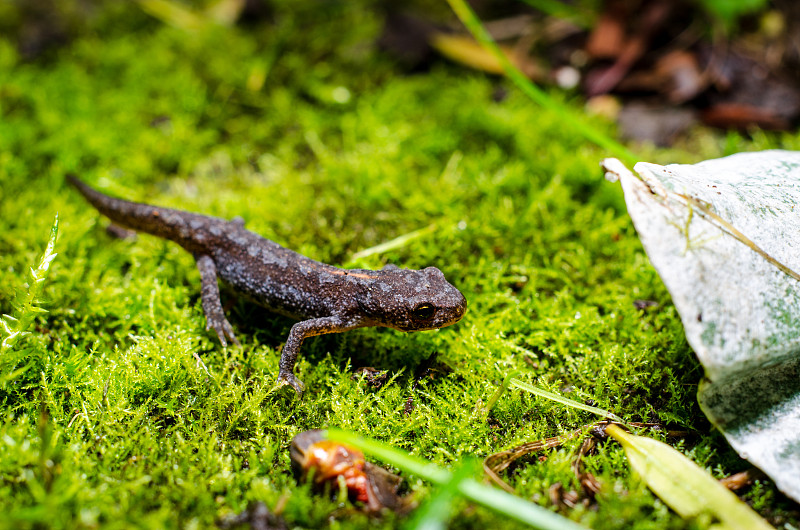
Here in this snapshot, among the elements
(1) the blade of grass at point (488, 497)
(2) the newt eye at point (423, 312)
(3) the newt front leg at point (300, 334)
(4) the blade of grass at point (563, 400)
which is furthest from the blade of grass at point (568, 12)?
(1) the blade of grass at point (488, 497)

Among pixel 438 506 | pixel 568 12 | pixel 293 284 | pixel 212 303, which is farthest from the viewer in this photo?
pixel 568 12

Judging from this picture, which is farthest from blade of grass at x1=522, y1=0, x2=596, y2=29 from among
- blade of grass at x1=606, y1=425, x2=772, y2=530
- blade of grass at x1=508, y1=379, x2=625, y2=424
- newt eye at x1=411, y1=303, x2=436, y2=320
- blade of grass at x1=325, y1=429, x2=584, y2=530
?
blade of grass at x1=325, y1=429, x2=584, y2=530

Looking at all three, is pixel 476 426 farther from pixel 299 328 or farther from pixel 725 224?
pixel 725 224

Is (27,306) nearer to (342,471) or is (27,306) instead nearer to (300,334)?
(300,334)

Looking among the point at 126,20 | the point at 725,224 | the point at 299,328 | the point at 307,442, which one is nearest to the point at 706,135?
the point at 725,224

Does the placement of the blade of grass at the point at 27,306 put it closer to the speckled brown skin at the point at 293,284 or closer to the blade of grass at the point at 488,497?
the speckled brown skin at the point at 293,284

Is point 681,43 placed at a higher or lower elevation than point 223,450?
higher

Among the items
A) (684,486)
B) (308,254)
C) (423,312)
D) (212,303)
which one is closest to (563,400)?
(684,486)
